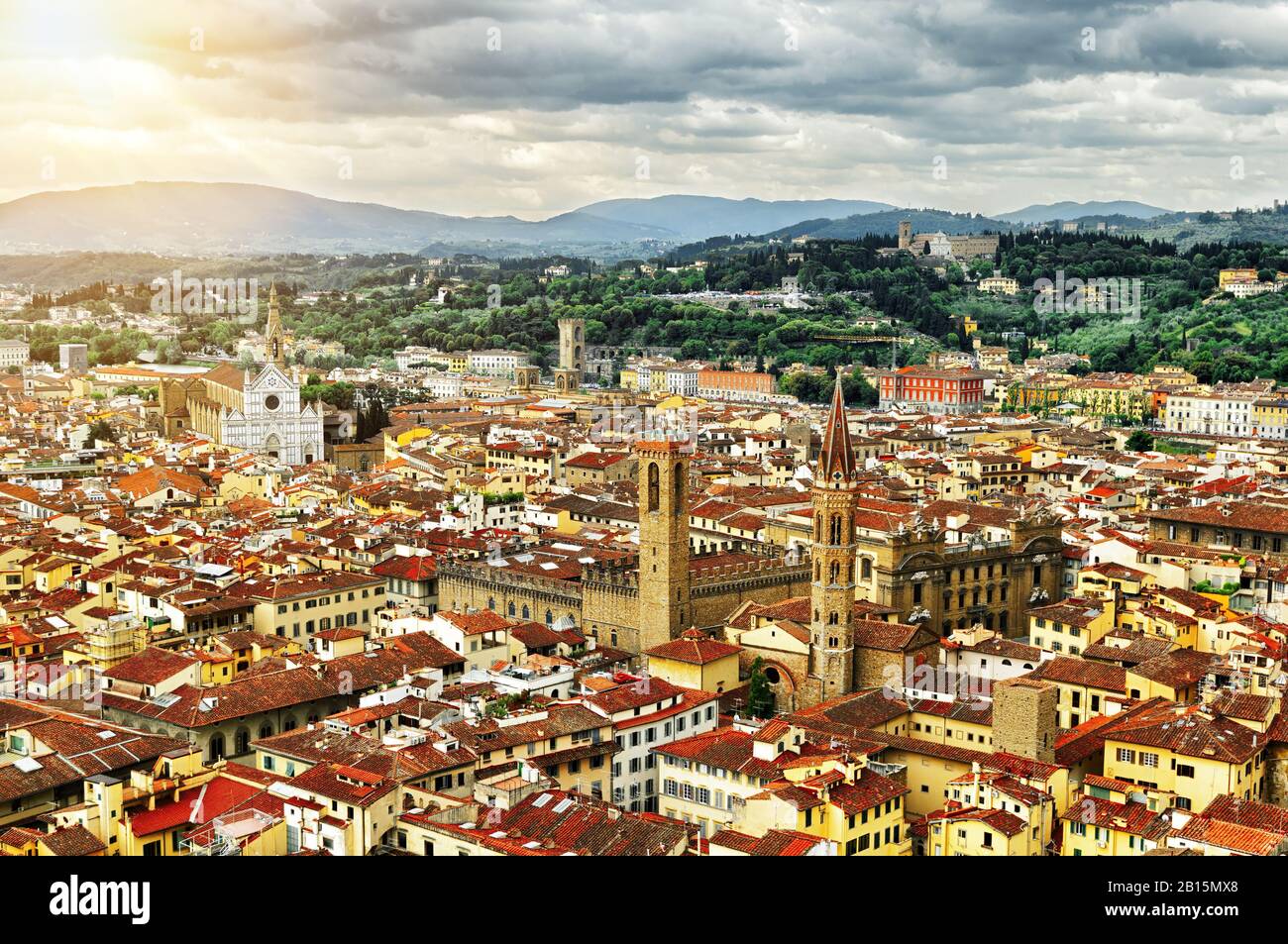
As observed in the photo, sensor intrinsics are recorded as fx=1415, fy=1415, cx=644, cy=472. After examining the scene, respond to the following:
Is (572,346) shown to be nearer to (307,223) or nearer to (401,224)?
(307,223)

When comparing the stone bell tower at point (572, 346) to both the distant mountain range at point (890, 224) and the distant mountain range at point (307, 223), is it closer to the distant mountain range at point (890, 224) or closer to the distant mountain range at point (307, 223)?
the distant mountain range at point (307, 223)

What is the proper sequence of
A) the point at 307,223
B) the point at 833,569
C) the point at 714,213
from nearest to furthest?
the point at 833,569
the point at 307,223
the point at 714,213

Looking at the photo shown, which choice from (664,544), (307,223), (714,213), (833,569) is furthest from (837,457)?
(714,213)

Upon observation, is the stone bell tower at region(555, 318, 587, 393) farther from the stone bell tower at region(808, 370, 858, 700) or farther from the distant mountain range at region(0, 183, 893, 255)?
the stone bell tower at region(808, 370, 858, 700)

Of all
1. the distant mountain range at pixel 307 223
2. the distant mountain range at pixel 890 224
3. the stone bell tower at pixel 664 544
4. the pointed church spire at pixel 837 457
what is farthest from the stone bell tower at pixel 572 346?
the distant mountain range at pixel 890 224

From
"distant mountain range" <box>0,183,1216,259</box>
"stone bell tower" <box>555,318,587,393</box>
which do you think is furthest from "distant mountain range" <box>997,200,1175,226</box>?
"stone bell tower" <box>555,318,587,393</box>
